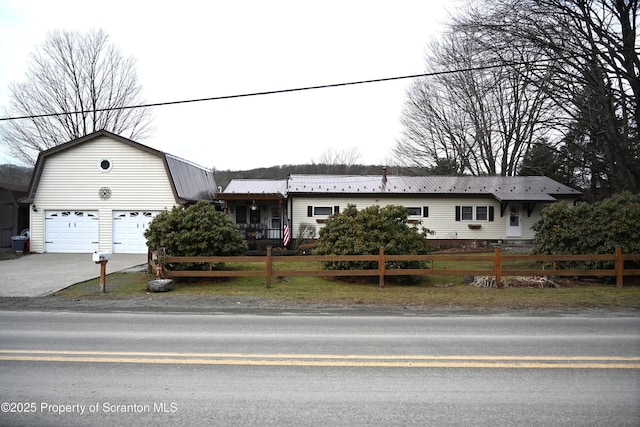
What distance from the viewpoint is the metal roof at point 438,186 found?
973 inches

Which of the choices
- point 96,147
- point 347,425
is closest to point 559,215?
point 347,425

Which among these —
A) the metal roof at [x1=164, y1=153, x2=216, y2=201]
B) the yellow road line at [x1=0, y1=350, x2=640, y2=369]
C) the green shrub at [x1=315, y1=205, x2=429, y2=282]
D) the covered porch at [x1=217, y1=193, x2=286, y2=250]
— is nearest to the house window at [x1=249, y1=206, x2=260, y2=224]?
the covered porch at [x1=217, y1=193, x2=286, y2=250]

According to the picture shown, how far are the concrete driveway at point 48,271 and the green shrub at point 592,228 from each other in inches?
609

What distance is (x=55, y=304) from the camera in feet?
33.6

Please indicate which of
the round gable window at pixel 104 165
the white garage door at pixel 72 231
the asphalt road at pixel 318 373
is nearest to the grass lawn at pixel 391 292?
the asphalt road at pixel 318 373

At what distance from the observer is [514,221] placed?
25.4 metres

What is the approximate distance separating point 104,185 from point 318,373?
67.8 feet

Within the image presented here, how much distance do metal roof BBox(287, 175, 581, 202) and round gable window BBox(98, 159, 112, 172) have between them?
964 centimetres

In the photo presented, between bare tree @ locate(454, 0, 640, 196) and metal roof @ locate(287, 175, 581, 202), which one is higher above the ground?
bare tree @ locate(454, 0, 640, 196)

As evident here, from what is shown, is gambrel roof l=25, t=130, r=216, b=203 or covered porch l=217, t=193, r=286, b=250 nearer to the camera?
gambrel roof l=25, t=130, r=216, b=203

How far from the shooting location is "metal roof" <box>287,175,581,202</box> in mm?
24703

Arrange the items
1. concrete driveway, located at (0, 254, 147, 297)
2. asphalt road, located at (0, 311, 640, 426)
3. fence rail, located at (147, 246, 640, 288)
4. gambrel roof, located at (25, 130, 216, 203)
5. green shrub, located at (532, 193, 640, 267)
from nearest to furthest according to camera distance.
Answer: asphalt road, located at (0, 311, 640, 426) → concrete driveway, located at (0, 254, 147, 297) → fence rail, located at (147, 246, 640, 288) → green shrub, located at (532, 193, 640, 267) → gambrel roof, located at (25, 130, 216, 203)

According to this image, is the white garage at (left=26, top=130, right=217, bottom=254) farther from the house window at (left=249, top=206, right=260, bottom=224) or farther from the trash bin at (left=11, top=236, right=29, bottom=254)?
the house window at (left=249, top=206, right=260, bottom=224)

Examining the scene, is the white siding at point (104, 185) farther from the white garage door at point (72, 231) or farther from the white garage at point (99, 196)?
the white garage door at point (72, 231)
